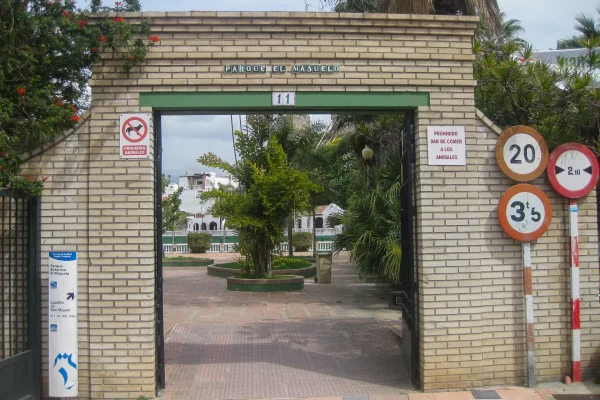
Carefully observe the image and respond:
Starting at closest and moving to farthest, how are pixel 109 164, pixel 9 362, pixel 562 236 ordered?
pixel 9 362 → pixel 109 164 → pixel 562 236

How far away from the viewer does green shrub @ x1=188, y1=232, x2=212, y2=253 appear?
105 ft

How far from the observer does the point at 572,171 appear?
694cm

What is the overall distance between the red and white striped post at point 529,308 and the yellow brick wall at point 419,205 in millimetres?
105

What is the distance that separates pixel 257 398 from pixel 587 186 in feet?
14.8

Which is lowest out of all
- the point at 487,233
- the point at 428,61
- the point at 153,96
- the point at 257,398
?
the point at 257,398

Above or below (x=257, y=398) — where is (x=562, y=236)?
above

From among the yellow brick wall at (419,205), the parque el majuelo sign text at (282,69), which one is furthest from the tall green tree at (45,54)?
the parque el majuelo sign text at (282,69)

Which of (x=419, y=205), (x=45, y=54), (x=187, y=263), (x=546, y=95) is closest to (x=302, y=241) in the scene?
(x=187, y=263)

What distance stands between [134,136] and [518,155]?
173 inches

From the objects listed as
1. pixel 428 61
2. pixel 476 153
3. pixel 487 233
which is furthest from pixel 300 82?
pixel 487 233

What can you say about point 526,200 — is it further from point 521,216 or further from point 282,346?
point 282,346

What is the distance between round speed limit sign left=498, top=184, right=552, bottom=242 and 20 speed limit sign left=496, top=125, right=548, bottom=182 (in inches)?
6.8

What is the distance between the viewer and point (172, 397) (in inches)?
266

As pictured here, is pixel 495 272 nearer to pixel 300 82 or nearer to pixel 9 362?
pixel 300 82
